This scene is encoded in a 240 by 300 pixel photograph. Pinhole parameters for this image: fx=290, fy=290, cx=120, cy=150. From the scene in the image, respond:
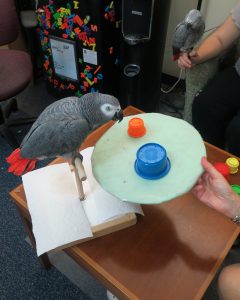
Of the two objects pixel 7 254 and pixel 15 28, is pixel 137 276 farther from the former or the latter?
pixel 15 28

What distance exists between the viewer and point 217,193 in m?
0.73

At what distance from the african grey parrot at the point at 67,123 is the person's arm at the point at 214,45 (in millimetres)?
661

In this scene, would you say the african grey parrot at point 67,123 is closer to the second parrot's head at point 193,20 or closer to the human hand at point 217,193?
the human hand at point 217,193

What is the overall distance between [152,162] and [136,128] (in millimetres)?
152

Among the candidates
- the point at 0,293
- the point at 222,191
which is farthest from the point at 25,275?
the point at 222,191

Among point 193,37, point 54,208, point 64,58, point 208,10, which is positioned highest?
point 193,37

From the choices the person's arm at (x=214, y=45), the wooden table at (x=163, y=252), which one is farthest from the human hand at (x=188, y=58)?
the wooden table at (x=163, y=252)

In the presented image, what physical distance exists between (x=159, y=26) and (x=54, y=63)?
65cm

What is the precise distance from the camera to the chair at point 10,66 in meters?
1.31

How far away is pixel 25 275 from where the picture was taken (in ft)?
3.50

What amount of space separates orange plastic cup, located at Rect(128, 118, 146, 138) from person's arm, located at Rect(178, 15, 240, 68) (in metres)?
0.56

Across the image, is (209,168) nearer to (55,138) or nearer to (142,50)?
(55,138)

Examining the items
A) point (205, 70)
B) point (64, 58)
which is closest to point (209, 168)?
point (205, 70)

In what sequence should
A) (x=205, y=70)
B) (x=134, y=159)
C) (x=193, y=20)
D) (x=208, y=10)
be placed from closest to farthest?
(x=134, y=159)
(x=193, y=20)
(x=205, y=70)
(x=208, y=10)
